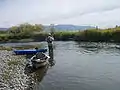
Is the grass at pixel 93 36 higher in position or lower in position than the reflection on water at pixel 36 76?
higher

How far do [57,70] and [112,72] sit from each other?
6.86m

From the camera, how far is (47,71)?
29266mm

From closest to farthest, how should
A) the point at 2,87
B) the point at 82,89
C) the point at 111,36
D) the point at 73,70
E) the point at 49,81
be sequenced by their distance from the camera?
the point at 2,87 < the point at 82,89 < the point at 49,81 < the point at 73,70 < the point at 111,36

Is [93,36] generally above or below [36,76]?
above

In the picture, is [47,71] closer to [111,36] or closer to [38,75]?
[38,75]

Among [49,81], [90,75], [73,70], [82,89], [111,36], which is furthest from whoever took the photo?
[111,36]

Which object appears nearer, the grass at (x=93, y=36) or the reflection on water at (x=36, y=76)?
the reflection on water at (x=36, y=76)

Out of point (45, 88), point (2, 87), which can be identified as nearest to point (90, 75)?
point (45, 88)

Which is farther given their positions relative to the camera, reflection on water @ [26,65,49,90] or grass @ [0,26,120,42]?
grass @ [0,26,120,42]

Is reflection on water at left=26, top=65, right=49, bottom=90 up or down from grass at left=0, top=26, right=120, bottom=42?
down

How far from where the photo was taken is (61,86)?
2202cm

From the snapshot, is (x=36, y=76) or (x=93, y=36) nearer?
(x=36, y=76)

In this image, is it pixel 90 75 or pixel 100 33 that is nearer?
pixel 90 75

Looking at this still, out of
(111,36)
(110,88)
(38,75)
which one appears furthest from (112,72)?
(111,36)
